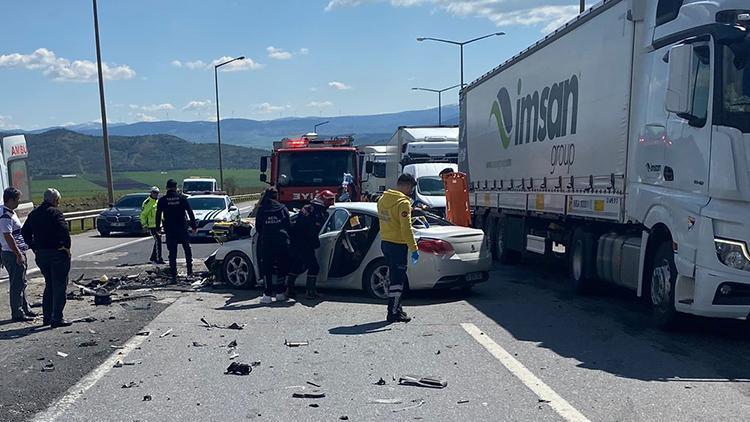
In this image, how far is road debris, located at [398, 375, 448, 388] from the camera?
7.14m

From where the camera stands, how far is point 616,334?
9414 millimetres

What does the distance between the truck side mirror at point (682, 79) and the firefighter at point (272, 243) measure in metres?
5.56

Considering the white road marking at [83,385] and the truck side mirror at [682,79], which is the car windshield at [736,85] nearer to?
the truck side mirror at [682,79]

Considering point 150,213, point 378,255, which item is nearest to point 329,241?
point 378,255

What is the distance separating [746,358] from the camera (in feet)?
26.8

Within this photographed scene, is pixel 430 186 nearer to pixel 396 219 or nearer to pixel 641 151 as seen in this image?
pixel 396 219

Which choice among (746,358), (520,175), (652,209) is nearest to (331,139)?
(520,175)

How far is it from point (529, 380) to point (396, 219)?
3512mm

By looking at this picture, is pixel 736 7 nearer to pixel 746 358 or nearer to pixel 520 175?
pixel 746 358

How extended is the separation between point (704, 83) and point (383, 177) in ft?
80.5

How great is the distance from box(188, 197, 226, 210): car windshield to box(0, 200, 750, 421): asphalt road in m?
13.9

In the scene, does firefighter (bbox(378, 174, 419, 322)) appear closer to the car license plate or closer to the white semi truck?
the car license plate

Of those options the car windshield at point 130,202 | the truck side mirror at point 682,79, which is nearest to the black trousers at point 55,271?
the truck side mirror at point 682,79

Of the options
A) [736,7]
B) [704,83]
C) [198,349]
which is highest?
[736,7]
